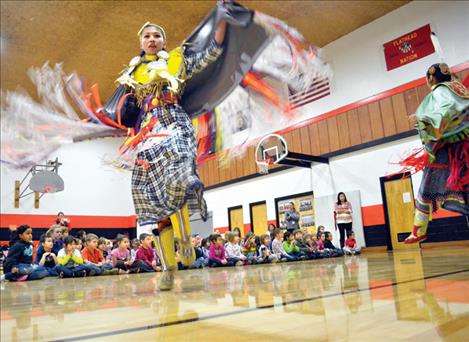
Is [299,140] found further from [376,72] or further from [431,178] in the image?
[431,178]

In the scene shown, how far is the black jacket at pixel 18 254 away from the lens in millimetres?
4548

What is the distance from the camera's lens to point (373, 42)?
8.41 m

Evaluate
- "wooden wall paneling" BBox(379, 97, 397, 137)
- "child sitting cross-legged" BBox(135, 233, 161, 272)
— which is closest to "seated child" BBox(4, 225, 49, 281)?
"child sitting cross-legged" BBox(135, 233, 161, 272)

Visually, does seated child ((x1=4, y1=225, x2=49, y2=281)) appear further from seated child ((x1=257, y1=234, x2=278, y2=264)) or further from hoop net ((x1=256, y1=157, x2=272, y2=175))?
hoop net ((x1=256, y1=157, x2=272, y2=175))

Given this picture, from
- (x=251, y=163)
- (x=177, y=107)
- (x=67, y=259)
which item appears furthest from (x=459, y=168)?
(x=251, y=163)

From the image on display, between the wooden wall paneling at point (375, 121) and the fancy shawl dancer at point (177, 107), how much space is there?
21.6 ft

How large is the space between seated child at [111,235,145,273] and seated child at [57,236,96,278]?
1.66 ft

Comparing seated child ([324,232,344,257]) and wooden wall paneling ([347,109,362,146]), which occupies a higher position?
wooden wall paneling ([347,109,362,146])

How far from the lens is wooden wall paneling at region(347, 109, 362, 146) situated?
8430mm

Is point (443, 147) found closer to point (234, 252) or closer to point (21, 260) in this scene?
point (234, 252)

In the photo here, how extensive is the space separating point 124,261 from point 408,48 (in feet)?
21.3

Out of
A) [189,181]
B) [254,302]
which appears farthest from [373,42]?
[254,302]

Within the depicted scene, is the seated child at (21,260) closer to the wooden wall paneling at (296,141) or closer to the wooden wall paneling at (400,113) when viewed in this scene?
the wooden wall paneling at (296,141)

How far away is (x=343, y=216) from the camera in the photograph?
814 centimetres
